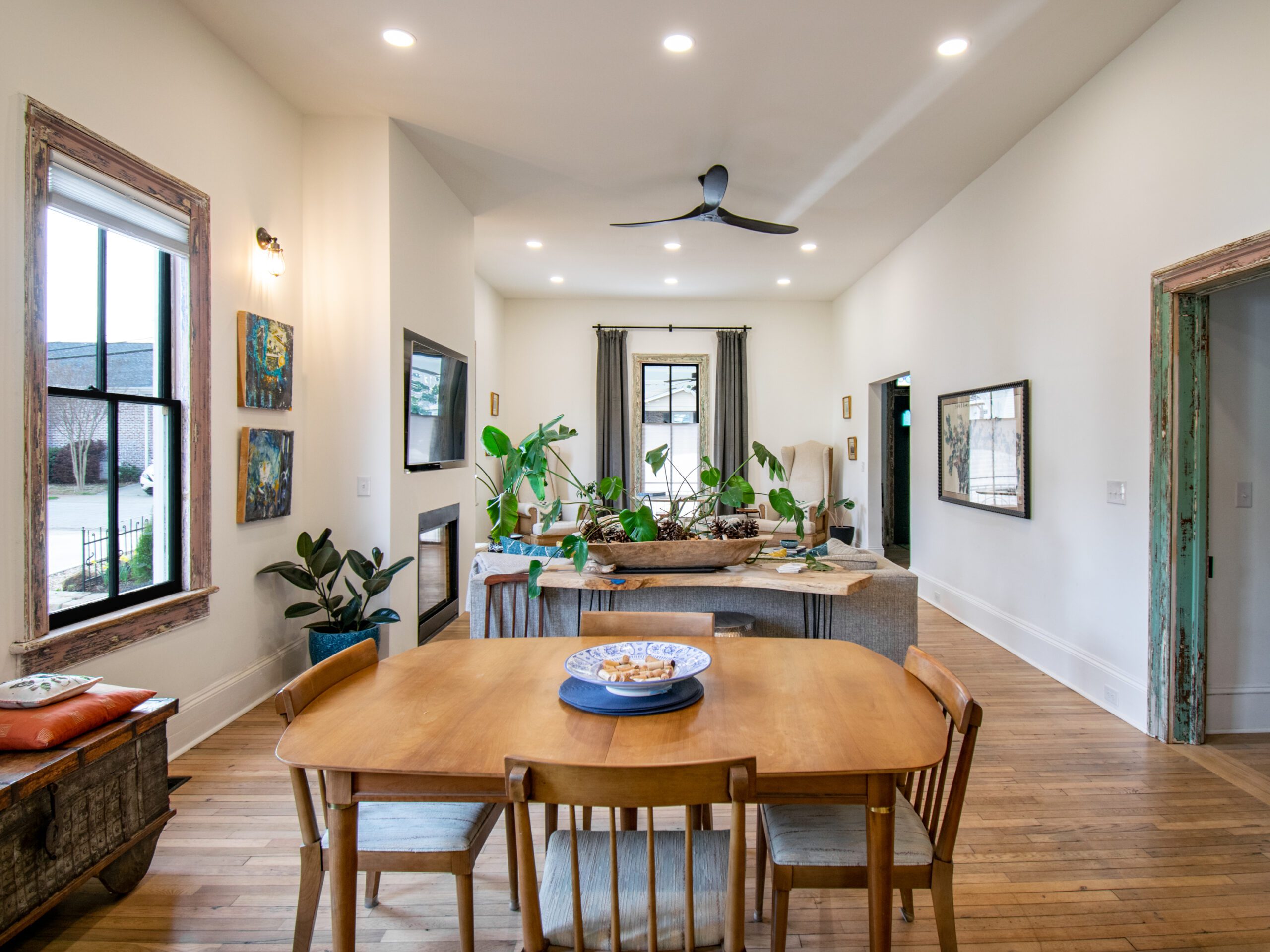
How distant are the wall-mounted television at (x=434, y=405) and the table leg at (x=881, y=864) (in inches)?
134

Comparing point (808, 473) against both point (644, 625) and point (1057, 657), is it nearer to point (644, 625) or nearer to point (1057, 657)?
point (1057, 657)

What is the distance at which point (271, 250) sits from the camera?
3482 mm

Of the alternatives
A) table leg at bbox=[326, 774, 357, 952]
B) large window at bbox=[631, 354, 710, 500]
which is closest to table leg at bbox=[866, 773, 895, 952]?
table leg at bbox=[326, 774, 357, 952]

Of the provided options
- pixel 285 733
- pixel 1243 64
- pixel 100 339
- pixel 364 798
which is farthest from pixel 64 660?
pixel 1243 64

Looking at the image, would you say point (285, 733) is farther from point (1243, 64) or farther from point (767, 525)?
point (767, 525)

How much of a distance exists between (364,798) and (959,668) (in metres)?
3.62

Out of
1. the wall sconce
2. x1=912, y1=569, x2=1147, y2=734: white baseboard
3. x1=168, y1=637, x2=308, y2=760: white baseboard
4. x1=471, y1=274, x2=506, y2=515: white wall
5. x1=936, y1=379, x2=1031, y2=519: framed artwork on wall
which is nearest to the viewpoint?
x1=168, y1=637, x2=308, y2=760: white baseboard

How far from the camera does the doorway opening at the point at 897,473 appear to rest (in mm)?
7516

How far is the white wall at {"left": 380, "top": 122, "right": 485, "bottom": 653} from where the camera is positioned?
396 centimetres

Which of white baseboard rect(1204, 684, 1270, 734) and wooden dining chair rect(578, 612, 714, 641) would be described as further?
white baseboard rect(1204, 684, 1270, 734)

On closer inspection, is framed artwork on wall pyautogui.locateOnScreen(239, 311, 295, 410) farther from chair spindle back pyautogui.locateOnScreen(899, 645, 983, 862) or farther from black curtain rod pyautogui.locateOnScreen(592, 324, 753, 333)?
black curtain rod pyautogui.locateOnScreen(592, 324, 753, 333)

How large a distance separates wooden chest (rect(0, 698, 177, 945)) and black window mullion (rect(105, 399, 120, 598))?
81 cm

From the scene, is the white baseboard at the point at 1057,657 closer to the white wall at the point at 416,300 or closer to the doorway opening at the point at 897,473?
the doorway opening at the point at 897,473

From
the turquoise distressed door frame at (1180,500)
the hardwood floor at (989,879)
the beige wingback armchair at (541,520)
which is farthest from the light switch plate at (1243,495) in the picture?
the beige wingback armchair at (541,520)
